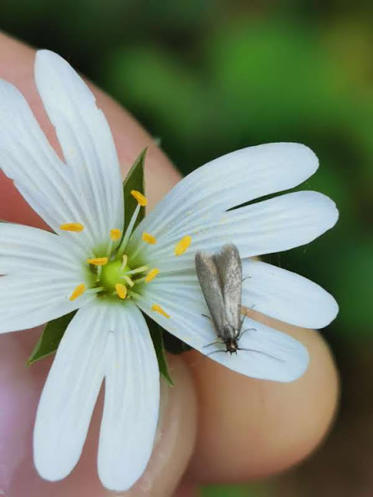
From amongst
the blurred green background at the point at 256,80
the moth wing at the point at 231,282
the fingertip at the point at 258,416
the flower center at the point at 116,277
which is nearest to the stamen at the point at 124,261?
the flower center at the point at 116,277

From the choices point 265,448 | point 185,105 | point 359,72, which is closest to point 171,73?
point 185,105

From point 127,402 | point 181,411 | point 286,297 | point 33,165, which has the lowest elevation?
point 181,411

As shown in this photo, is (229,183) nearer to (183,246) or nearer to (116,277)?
(183,246)

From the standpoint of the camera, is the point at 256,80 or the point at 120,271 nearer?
the point at 120,271

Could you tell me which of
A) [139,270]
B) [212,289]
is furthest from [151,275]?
[212,289]

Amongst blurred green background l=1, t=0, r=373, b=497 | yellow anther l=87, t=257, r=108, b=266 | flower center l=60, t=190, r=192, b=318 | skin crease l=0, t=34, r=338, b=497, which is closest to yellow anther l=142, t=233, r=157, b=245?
flower center l=60, t=190, r=192, b=318

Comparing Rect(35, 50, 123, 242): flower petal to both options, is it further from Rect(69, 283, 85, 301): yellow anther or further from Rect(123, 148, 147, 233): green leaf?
Rect(69, 283, 85, 301): yellow anther
